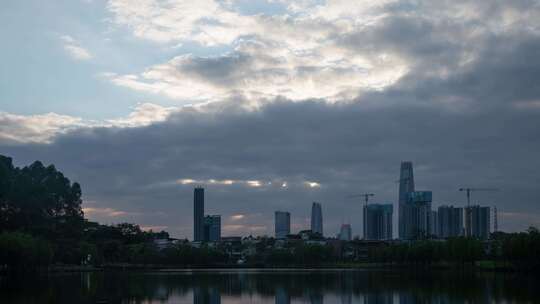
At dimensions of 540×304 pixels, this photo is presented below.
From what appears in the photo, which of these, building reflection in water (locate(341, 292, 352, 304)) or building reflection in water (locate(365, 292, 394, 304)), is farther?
building reflection in water (locate(341, 292, 352, 304))

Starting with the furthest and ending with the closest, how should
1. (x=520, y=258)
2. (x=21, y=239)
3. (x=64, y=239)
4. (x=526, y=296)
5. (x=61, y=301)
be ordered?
(x=64, y=239), (x=520, y=258), (x=21, y=239), (x=526, y=296), (x=61, y=301)

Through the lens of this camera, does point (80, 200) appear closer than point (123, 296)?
No

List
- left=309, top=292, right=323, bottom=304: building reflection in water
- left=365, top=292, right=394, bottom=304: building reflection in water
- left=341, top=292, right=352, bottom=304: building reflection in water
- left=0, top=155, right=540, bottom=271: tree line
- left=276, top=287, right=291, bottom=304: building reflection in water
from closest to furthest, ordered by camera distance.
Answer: left=365, top=292, right=394, bottom=304: building reflection in water, left=309, top=292, right=323, bottom=304: building reflection in water, left=341, top=292, right=352, bottom=304: building reflection in water, left=276, top=287, right=291, bottom=304: building reflection in water, left=0, top=155, right=540, bottom=271: tree line

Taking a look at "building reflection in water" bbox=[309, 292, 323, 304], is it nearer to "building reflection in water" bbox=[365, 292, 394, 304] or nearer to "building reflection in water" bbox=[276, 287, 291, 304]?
"building reflection in water" bbox=[276, 287, 291, 304]

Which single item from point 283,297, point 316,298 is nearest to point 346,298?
point 316,298

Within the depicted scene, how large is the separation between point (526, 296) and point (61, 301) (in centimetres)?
2965

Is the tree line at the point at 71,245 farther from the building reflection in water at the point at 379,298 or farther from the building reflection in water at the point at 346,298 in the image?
the building reflection in water at the point at 379,298

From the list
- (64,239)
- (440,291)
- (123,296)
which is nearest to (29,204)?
(64,239)

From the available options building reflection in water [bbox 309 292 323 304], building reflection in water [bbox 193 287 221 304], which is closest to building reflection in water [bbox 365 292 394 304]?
building reflection in water [bbox 309 292 323 304]

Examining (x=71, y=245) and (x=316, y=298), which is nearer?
(x=316, y=298)

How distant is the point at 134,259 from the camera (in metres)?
156

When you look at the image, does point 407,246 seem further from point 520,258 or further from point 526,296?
point 526,296

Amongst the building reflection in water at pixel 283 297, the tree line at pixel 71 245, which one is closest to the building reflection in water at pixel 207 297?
the building reflection in water at pixel 283 297

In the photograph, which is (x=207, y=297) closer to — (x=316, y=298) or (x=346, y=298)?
(x=316, y=298)
